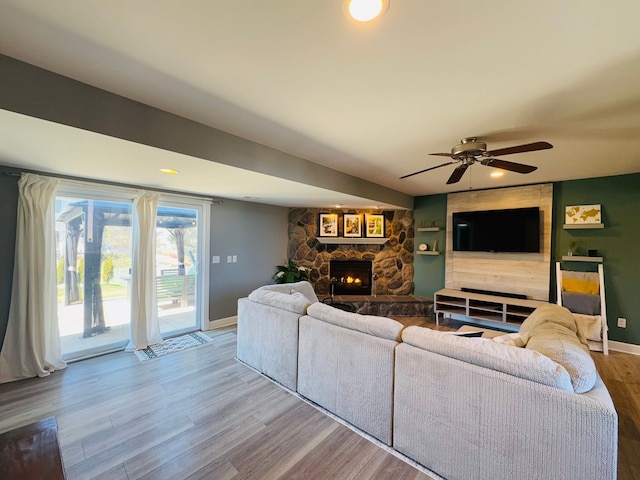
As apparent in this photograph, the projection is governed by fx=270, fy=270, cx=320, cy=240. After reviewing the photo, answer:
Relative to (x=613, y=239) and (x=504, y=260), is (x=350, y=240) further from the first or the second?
(x=613, y=239)

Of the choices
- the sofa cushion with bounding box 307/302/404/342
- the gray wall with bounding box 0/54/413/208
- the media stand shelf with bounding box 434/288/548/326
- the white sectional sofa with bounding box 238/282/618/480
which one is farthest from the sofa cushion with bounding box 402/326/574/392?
the media stand shelf with bounding box 434/288/548/326

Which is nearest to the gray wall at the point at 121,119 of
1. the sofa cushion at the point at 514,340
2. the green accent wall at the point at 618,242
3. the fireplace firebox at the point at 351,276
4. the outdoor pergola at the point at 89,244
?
the outdoor pergola at the point at 89,244

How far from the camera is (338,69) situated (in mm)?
1516

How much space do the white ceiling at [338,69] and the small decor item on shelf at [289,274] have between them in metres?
2.71

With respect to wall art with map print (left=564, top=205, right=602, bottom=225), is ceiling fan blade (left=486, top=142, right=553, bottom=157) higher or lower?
higher

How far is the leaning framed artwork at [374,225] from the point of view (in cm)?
542

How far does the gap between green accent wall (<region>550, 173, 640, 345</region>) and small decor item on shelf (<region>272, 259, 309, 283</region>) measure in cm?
431

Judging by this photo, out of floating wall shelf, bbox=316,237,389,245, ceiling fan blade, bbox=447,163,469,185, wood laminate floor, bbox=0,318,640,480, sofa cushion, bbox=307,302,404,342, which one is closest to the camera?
wood laminate floor, bbox=0,318,640,480

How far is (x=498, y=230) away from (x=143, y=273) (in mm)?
5373

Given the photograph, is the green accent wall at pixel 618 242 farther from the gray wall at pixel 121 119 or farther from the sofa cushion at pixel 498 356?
the gray wall at pixel 121 119

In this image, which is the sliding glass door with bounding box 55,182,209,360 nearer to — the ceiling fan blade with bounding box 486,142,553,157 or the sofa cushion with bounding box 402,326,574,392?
the sofa cushion with bounding box 402,326,574,392

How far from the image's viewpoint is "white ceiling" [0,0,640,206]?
1.16m

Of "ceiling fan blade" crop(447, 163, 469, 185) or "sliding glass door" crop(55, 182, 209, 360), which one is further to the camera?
Result: "sliding glass door" crop(55, 182, 209, 360)

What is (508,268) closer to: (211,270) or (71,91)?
(211,270)
